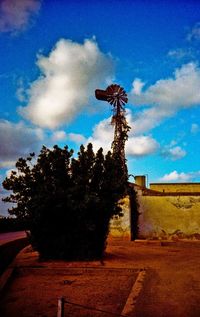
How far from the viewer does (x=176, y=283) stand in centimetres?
797

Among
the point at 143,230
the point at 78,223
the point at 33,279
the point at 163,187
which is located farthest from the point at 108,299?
the point at 163,187

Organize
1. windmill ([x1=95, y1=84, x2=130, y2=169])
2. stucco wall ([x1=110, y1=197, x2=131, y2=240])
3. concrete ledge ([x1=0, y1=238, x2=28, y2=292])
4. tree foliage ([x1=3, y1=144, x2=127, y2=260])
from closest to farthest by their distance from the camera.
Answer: concrete ledge ([x1=0, y1=238, x2=28, y2=292]) < tree foliage ([x1=3, y1=144, x2=127, y2=260]) < stucco wall ([x1=110, y1=197, x2=131, y2=240]) < windmill ([x1=95, y1=84, x2=130, y2=169])

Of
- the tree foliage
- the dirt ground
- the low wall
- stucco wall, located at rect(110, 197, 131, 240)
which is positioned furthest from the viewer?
stucco wall, located at rect(110, 197, 131, 240)

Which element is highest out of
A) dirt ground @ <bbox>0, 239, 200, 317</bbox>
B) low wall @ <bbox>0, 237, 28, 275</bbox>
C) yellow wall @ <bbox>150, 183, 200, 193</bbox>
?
yellow wall @ <bbox>150, 183, 200, 193</bbox>

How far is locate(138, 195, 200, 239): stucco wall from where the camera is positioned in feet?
61.0

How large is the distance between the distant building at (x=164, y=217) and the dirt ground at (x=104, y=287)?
668 centimetres

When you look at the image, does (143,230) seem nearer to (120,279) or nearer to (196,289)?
(120,279)

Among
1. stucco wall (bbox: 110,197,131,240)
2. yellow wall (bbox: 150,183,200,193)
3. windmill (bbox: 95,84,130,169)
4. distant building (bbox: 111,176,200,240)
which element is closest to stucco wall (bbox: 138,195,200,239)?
distant building (bbox: 111,176,200,240)

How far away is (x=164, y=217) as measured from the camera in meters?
19.0

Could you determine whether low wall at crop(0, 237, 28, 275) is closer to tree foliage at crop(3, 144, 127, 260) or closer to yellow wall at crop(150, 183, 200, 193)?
tree foliage at crop(3, 144, 127, 260)

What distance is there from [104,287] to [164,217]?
450 inches

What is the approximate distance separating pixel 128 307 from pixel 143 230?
42.6 feet

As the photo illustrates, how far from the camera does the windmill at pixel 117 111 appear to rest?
24734 mm

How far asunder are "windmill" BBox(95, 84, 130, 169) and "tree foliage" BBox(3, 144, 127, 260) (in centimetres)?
1327
